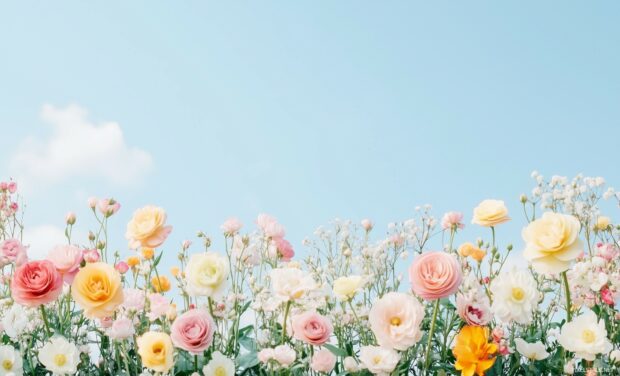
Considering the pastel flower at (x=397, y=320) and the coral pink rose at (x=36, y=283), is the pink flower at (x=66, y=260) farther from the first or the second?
the pastel flower at (x=397, y=320)

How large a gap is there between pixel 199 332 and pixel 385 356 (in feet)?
2.08

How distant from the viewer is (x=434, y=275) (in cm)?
240

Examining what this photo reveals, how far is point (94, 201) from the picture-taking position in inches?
137

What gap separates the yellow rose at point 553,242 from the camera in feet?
8.21

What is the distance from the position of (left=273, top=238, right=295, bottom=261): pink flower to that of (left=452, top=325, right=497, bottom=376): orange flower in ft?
2.76

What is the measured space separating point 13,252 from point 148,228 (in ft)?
2.21

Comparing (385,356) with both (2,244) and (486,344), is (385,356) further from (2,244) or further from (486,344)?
(2,244)

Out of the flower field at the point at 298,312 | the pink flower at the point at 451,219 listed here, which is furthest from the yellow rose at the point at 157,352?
the pink flower at the point at 451,219

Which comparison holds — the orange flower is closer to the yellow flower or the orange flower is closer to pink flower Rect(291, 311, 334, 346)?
pink flower Rect(291, 311, 334, 346)

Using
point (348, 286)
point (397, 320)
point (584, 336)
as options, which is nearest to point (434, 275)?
point (397, 320)

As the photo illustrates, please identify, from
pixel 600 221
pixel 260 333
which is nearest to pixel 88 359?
pixel 260 333

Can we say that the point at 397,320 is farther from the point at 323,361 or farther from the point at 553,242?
the point at 553,242

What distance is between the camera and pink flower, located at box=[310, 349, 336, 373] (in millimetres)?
2643

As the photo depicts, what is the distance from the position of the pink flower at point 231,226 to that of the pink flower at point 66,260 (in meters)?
0.62
